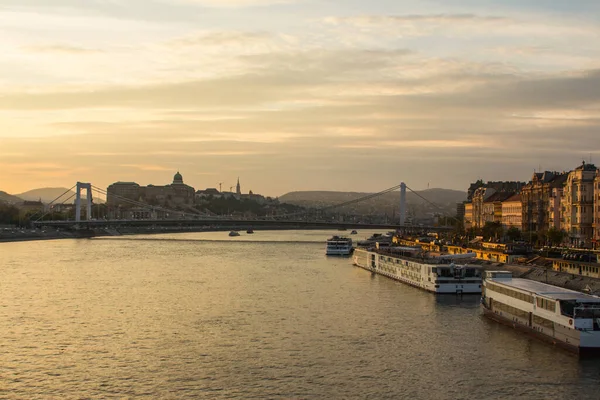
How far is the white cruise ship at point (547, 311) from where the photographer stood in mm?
23281

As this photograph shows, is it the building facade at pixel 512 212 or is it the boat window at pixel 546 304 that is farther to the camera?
the building facade at pixel 512 212

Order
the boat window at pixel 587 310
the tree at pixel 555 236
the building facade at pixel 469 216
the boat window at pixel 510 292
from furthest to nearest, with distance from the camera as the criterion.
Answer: the building facade at pixel 469 216 → the tree at pixel 555 236 → the boat window at pixel 510 292 → the boat window at pixel 587 310

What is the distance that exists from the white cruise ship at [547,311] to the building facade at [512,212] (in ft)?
128

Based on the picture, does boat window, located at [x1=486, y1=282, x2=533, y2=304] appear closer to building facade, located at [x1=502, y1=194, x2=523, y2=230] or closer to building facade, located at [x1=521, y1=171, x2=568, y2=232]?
building facade, located at [x1=521, y1=171, x2=568, y2=232]

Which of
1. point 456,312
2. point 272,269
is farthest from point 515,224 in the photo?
point 456,312

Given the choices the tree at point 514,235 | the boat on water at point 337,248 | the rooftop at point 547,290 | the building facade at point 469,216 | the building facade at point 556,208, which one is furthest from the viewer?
the building facade at point 469,216

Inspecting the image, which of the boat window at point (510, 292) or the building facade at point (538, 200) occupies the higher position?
the building facade at point (538, 200)

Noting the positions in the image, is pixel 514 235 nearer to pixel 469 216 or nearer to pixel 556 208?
pixel 556 208

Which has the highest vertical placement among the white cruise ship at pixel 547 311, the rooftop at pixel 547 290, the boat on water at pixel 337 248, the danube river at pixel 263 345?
the boat on water at pixel 337 248

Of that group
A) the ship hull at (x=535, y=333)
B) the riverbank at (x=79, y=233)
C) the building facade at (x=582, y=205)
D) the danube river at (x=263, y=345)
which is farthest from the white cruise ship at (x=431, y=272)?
the riverbank at (x=79, y=233)

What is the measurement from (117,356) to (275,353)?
→ 424cm

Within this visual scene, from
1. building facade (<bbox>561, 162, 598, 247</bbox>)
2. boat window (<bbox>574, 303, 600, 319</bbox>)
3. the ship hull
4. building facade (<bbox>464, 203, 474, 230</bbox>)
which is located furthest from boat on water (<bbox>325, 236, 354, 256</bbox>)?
boat window (<bbox>574, 303, 600, 319</bbox>)

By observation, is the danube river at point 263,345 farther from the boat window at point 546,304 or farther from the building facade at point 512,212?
the building facade at point 512,212

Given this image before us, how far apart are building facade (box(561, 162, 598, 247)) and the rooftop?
81.8 feet
